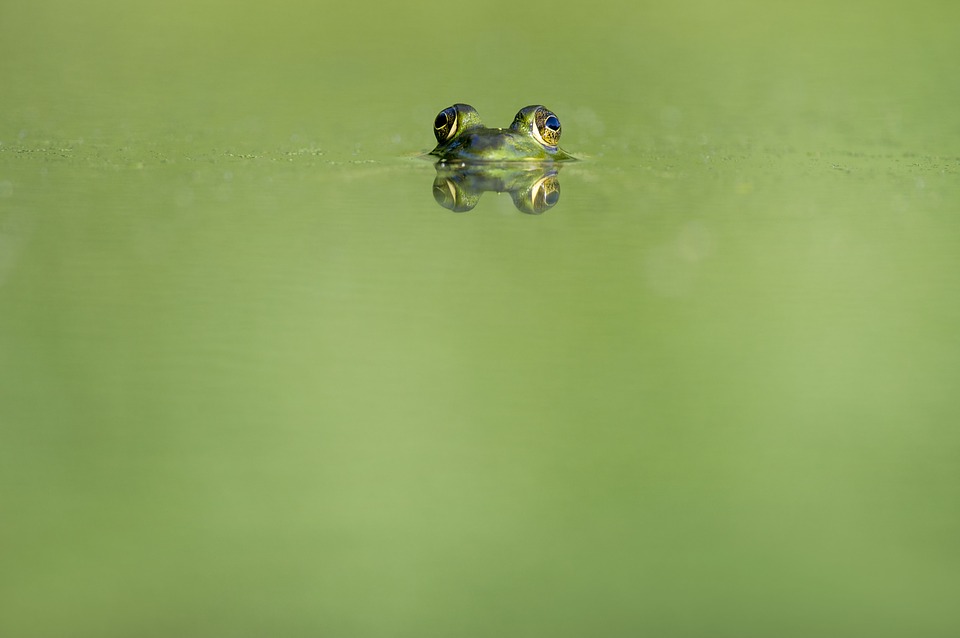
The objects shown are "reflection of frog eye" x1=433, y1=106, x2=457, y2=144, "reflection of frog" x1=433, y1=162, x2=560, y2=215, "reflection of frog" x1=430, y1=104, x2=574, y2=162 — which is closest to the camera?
"reflection of frog" x1=433, y1=162, x2=560, y2=215

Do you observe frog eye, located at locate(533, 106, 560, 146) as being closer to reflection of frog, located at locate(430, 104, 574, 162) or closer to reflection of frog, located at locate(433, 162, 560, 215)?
reflection of frog, located at locate(430, 104, 574, 162)

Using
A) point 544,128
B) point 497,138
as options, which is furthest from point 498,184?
point 544,128

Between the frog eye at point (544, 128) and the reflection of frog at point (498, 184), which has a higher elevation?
the frog eye at point (544, 128)

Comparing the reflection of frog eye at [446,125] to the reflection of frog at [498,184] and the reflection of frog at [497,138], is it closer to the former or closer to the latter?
the reflection of frog at [497,138]

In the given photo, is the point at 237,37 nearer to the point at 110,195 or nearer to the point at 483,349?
the point at 110,195

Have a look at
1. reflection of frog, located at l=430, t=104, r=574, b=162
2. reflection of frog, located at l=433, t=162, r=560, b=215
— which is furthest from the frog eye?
reflection of frog, located at l=433, t=162, r=560, b=215

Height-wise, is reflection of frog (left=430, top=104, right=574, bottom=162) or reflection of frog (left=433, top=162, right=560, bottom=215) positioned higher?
reflection of frog (left=430, top=104, right=574, bottom=162)

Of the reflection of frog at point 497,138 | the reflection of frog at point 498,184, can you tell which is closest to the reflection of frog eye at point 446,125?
the reflection of frog at point 497,138
